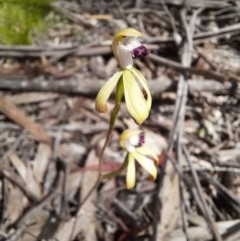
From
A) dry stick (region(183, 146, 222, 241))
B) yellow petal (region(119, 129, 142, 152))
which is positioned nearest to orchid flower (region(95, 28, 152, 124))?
yellow petal (region(119, 129, 142, 152))

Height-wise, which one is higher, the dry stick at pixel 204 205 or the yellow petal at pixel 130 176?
the yellow petal at pixel 130 176

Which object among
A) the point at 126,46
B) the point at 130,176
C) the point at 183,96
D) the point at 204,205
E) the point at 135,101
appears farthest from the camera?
the point at 183,96

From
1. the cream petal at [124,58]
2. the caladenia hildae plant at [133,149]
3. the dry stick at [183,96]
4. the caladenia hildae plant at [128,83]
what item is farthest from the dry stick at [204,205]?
the cream petal at [124,58]

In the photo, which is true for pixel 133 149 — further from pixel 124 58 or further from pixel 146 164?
pixel 124 58

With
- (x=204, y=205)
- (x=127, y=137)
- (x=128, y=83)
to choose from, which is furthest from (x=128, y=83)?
(x=204, y=205)

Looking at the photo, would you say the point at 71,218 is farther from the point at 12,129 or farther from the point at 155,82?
the point at 155,82

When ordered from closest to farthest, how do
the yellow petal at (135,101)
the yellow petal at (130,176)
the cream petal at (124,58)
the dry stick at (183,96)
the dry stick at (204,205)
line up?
the yellow petal at (135,101) → the cream petal at (124,58) → the yellow petal at (130,176) → the dry stick at (204,205) → the dry stick at (183,96)

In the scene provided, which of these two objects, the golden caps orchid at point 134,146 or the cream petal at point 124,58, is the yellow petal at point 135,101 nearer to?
the cream petal at point 124,58
